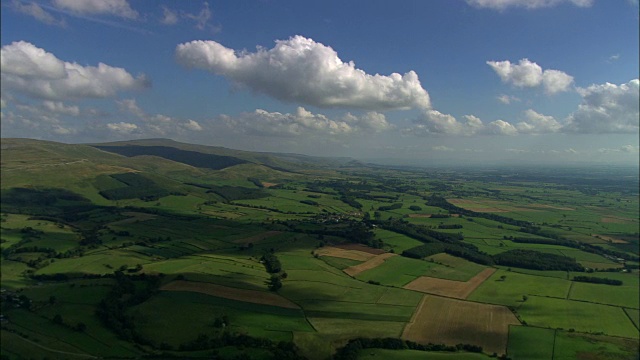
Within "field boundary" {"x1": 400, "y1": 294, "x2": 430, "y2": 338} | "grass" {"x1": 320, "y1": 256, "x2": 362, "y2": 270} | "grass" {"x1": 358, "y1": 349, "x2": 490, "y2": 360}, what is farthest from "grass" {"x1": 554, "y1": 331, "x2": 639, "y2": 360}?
"grass" {"x1": 320, "y1": 256, "x2": 362, "y2": 270}

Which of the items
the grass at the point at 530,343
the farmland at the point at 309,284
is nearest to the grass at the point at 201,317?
the farmland at the point at 309,284

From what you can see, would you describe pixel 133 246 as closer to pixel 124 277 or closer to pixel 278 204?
pixel 124 277

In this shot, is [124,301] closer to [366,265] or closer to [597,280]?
[366,265]

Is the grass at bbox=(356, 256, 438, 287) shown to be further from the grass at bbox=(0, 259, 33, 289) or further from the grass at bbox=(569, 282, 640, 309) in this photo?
the grass at bbox=(0, 259, 33, 289)

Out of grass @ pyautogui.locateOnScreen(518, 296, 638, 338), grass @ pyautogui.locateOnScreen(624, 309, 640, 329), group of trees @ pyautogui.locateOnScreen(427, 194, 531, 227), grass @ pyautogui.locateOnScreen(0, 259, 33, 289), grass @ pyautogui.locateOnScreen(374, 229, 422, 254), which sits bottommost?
grass @ pyautogui.locateOnScreen(0, 259, 33, 289)

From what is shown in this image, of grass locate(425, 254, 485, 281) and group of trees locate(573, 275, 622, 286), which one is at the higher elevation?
group of trees locate(573, 275, 622, 286)
